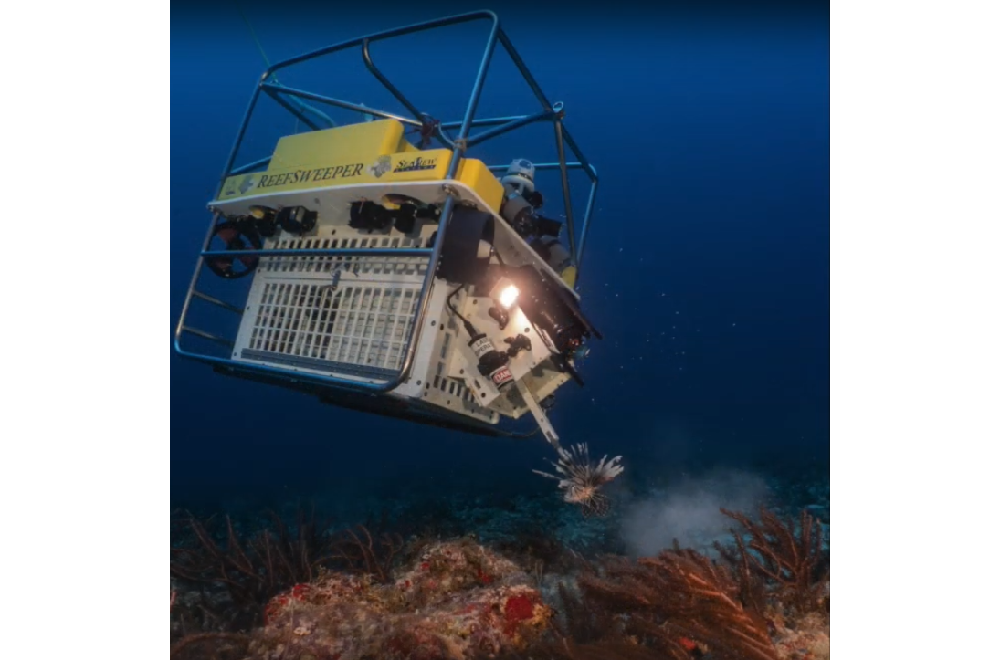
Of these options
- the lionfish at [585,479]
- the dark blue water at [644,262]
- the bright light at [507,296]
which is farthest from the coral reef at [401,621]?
the dark blue water at [644,262]

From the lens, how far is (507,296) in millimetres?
3355

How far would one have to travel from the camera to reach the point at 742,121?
2820 cm

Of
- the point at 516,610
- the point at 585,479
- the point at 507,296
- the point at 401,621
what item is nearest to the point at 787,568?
the point at 585,479

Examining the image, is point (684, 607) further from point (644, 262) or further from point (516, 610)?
point (644, 262)

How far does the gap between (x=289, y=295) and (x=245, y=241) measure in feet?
3.17

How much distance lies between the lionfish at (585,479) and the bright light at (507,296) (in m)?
1.17

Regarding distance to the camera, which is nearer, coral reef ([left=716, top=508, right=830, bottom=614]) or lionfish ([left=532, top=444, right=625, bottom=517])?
coral reef ([left=716, top=508, right=830, bottom=614])

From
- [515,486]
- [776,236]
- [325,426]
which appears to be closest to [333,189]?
[515,486]

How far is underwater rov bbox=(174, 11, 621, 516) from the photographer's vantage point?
110 inches

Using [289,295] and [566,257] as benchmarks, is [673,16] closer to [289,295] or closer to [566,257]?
[566,257]

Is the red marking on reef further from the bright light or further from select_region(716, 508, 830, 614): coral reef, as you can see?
the bright light

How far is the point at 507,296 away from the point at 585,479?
150cm

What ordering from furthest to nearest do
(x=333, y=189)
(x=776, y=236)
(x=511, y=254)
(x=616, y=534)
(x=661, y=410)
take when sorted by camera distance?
(x=776, y=236) < (x=661, y=410) < (x=616, y=534) < (x=511, y=254) < (x=333, y=189)

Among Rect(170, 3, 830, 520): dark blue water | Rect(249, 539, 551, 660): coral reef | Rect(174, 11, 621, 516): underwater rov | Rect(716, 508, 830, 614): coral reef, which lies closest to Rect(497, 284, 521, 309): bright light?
Rect(174, 11, 621, 516): underwater rov
